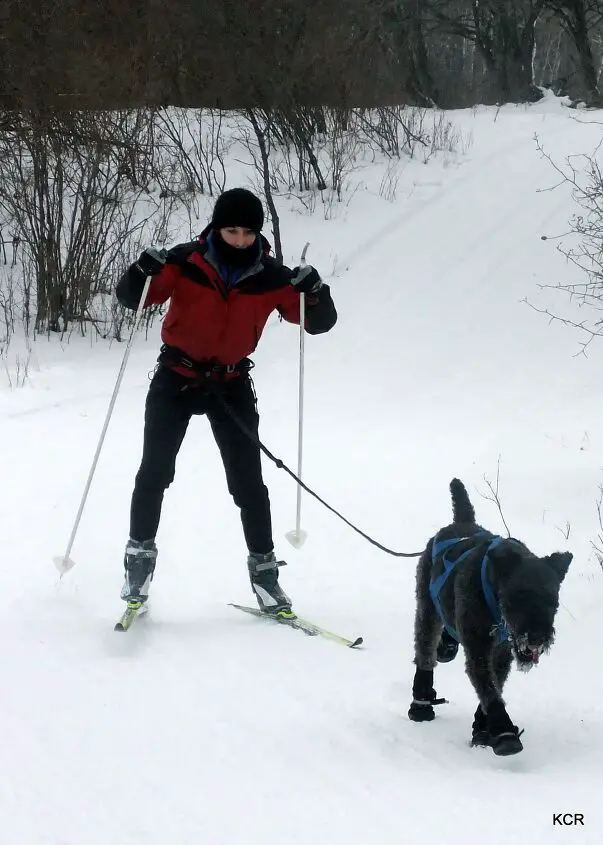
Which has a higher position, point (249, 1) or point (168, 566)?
point (249, 1)

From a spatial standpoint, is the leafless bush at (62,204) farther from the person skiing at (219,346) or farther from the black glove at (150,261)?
the black glove at (150,261)

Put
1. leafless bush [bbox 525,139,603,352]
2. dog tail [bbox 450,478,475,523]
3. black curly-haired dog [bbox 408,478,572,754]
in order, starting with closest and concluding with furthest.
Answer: black curly-haired dog [bbox 408,478,572,754], dog tail [bbox 450,478,475,523], leafless bush [bbox 525,139,603,352]

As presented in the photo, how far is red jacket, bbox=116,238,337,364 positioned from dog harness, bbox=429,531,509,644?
1266 mm

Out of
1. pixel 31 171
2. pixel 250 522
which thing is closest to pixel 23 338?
pixel 31 171

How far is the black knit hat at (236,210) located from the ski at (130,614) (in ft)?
5.62

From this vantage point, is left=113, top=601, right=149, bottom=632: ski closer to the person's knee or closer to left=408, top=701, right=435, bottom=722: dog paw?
the person's knee

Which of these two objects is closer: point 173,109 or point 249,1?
point 249,1

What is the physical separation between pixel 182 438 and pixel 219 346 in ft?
1.52

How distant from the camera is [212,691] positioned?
323cm

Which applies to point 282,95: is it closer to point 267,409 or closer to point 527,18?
point 267,409

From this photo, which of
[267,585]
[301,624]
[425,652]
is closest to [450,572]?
[425,652]

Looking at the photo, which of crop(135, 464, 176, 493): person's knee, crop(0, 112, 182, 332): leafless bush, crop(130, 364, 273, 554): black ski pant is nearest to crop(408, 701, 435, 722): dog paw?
crop(130, 364, 273, 554): black ski pant

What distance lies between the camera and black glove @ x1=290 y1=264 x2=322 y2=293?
381cm

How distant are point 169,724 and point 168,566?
2194 millimetres
